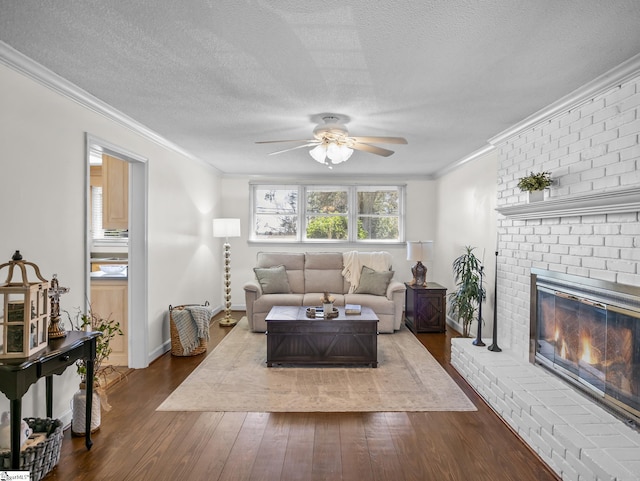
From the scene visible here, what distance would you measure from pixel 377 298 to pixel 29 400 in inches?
155

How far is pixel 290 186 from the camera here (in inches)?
270

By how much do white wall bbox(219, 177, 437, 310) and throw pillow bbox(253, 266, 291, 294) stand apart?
114 cm

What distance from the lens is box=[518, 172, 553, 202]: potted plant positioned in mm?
3123

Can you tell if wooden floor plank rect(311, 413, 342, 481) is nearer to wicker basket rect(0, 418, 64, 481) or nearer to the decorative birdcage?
wicker basket rect(0, 418, 64, 481)

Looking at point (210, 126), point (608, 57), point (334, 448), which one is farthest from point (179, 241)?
point (608, 57)

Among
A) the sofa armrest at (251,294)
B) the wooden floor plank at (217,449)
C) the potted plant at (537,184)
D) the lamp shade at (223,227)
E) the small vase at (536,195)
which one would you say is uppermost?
the potted plant at (537,184)

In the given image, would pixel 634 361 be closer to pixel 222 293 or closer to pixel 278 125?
pixel 278 125

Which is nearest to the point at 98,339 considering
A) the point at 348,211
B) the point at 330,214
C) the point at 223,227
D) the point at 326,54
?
the point at 326,54

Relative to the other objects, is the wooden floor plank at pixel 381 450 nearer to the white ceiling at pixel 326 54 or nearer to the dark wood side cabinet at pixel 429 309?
the white ceiling at pixel 326 54

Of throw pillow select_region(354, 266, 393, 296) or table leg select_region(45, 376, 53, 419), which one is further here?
throw pillow select_region(354, 266, 393, 296)

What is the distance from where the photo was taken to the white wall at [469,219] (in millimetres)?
4473

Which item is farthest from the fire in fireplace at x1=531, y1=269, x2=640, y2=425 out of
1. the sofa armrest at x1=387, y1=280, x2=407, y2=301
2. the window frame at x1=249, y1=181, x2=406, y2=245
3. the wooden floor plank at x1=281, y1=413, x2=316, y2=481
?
the window frame at x1=249, y1=181, x2=406, y2=245

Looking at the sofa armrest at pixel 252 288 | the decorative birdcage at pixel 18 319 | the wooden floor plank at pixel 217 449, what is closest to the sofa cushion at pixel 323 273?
the sofa armrest at pixel 252 288

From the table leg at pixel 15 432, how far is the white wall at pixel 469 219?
4213mm
